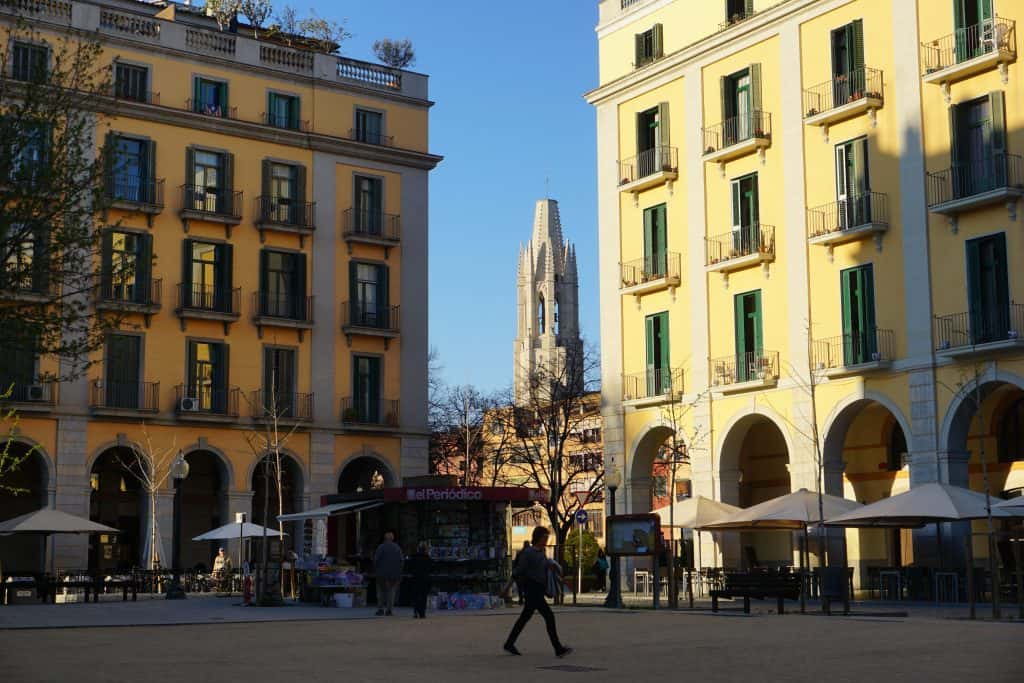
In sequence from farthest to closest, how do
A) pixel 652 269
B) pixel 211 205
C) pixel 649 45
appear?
pixel 211 205
pixel 649 45
pixel 652 269

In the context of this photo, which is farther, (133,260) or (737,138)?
(133,260)

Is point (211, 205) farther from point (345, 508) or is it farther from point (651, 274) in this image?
point (345, 508)

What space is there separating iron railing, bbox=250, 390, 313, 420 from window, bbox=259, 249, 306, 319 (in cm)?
278

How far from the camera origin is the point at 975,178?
114 feet

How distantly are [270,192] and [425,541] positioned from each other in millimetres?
20814

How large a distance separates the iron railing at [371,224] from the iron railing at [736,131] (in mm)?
14018

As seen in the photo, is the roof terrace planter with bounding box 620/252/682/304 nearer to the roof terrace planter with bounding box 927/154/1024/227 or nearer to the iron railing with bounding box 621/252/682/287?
the iron railing with bounding box 621/252/682/287

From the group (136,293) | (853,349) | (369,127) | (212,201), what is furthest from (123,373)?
(853,349)

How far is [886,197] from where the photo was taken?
122ft

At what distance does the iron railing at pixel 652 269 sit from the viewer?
4353 cm

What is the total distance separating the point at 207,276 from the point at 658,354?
15699 mm

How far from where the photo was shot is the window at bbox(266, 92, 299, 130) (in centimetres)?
5028

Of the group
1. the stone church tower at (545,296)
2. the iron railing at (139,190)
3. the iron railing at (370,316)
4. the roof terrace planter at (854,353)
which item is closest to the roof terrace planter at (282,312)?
the iron railing at (370,316)

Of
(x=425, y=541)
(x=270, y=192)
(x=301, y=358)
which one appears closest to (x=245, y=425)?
(x=301, y=358)
